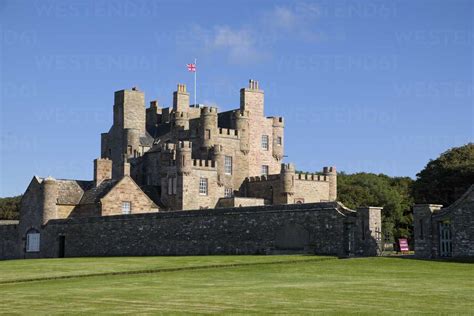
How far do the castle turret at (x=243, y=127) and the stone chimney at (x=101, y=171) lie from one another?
594 inches

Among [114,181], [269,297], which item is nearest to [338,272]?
[269,297]

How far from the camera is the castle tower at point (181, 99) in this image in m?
91.4

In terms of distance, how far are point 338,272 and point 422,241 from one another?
9.07m

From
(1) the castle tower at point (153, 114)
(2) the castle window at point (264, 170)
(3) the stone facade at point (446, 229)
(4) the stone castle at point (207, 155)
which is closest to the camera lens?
(3) the stone facade at point (446, 229)

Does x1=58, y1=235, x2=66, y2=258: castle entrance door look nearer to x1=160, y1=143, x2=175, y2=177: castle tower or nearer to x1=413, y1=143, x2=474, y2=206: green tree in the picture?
x1=160, y1=143, x2=175, y2=177: castle tower

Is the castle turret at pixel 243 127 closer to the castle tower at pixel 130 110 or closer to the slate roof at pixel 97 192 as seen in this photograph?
the castle tower at pixel 130 110

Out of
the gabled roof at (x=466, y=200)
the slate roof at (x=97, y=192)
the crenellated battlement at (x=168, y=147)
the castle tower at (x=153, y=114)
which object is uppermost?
the castle tower at (x=153, y=114)

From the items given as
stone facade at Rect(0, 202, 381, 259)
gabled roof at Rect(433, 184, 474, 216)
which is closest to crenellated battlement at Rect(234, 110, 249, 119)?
stone facade at Rect(0, 202, 381, 259)

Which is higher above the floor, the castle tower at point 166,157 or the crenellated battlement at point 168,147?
the crenellated battlement at point 168,147

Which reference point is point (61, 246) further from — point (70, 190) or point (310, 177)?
point (310, 177)

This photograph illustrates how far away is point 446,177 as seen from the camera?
75.8 meters

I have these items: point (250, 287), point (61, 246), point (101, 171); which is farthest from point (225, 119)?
point (250, 287)

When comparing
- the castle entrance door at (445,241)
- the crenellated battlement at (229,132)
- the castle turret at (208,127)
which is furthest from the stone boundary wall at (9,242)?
the castle entrance door at (445,241)

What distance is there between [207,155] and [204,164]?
3480mm
